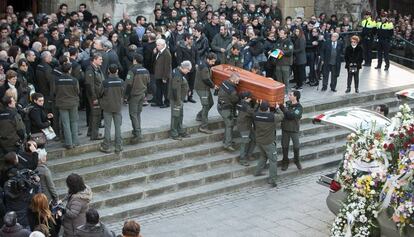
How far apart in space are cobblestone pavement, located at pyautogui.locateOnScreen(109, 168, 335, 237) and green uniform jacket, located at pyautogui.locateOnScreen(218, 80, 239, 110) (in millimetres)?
1635

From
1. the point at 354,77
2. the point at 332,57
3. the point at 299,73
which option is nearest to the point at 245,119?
the point at 299,73

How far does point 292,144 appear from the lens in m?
14.9

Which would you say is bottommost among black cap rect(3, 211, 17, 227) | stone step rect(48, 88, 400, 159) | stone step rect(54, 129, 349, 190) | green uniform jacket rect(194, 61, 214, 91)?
stone step rect(54, 129, 349, 190)

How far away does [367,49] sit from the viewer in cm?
2042

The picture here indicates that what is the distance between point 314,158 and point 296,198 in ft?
6.62

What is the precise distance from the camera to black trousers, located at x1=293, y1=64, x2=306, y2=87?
1764cm

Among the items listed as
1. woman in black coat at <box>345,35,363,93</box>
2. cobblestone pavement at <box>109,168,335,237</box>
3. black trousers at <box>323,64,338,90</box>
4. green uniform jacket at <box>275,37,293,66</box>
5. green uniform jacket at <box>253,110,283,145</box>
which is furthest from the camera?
black trousers at <box>323,64,338,90</box>

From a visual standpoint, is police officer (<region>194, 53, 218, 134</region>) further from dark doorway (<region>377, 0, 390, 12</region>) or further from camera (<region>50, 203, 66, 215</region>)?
dark doorway (<region>377, 0, 390, 12</region>)

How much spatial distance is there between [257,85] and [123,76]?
3341mm

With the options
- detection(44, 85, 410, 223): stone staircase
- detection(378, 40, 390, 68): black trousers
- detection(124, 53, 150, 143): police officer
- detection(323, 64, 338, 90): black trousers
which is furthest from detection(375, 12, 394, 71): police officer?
detection(124, 53, 150, 143): police officer

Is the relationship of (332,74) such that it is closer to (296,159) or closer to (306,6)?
(296,159)

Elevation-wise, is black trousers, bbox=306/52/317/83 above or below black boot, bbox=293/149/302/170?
above

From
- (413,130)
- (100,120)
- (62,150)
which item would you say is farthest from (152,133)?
(413,130)

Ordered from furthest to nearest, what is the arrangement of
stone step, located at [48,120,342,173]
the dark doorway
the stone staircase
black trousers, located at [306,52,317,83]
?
1. the dark doorway
2. black trousers, located at [306,52,317,83]
3. stone step, located at [48,120,342,173]
4. the stone staircase
